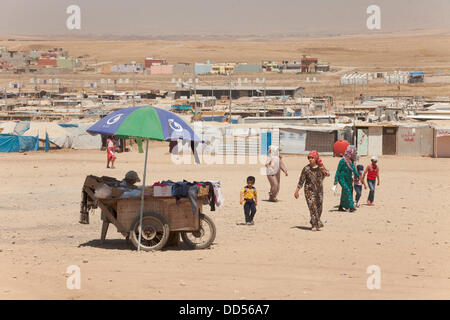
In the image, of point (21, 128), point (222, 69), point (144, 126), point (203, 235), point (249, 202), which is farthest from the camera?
point (222, 69)

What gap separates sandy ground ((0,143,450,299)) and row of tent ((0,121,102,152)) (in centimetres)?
1335

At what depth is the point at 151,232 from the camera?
1051 centimetres

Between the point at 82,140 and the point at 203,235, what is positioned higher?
the point at 82,140

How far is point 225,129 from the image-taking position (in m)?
32.9

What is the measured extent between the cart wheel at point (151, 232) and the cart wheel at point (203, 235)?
0.37 m

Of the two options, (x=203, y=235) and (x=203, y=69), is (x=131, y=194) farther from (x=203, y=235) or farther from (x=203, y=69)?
(x=203, y=69)

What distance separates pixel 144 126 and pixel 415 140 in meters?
23.2

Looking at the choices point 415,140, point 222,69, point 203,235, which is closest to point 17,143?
point 415,140

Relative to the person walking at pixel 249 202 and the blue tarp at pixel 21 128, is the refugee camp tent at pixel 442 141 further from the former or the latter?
the person walking at pixel 249 202

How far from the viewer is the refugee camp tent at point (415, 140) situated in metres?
31.2

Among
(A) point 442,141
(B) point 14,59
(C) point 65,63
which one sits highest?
(B) point 14,59

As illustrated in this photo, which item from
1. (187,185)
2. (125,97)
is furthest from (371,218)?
(125,97)

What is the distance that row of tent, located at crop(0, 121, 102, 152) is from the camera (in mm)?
32844
